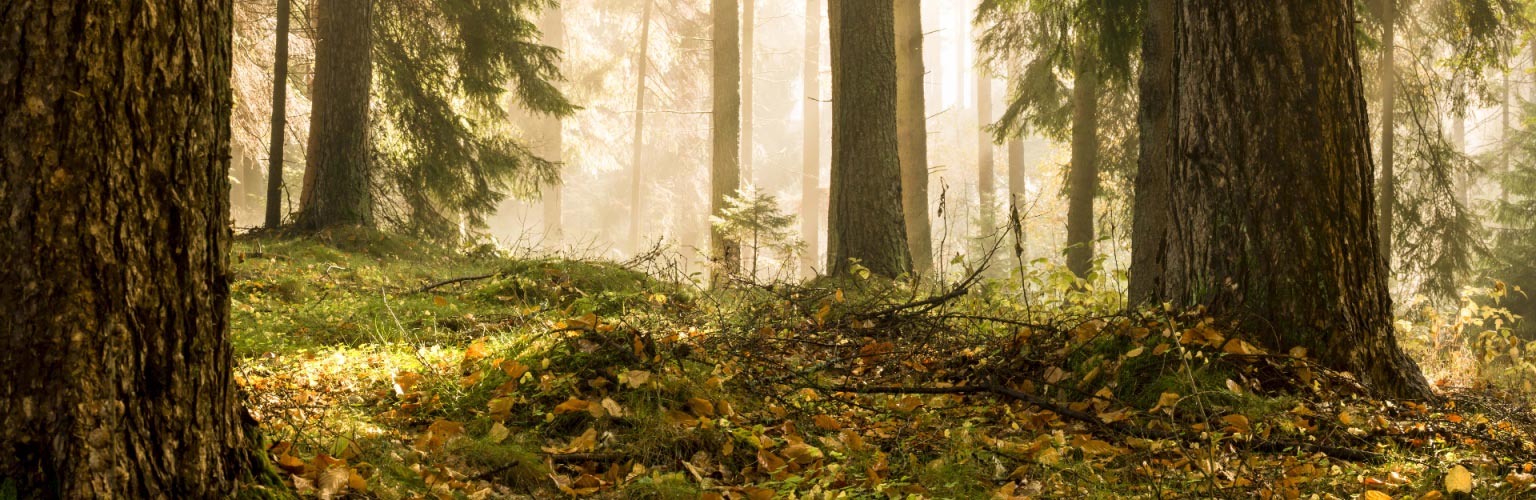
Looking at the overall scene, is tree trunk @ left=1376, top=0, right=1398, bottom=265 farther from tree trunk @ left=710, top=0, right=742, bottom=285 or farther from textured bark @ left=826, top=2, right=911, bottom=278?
tree trunk @ left=710, top=0, right=742, bottom=285

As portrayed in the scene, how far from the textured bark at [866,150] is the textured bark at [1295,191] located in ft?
15.2

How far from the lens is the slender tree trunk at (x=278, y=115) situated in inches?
376

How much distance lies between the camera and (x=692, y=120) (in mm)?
35688

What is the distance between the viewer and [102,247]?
6.25 ft

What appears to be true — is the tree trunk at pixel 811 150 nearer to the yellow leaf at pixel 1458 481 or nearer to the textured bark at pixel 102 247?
the yellow leaf at pixel 1458 481

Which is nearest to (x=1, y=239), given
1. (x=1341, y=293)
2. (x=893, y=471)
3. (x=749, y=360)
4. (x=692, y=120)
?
(x=893, y=471)

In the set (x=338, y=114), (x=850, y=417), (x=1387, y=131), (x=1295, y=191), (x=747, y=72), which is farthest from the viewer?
(x=747, y=72)

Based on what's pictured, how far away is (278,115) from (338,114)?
28.4 inches

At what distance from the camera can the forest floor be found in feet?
9.59

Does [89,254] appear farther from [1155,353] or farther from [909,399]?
[1155,353]

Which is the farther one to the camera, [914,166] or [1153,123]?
[914,166]

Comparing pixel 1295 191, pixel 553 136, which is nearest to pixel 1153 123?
pixel 1295 191

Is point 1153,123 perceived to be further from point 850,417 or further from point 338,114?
point 338,114

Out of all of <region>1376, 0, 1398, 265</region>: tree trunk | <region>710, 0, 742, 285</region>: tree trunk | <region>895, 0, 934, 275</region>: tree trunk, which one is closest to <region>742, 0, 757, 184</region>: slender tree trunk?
<region>710, 0, 742, 285</region>: tree trunk
